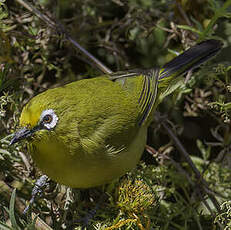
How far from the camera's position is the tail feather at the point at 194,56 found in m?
3.27

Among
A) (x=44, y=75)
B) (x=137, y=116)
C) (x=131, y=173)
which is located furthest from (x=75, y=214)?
(x=44, y=75)

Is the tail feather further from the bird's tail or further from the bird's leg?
the bird's leg

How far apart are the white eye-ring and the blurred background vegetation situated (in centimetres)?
44

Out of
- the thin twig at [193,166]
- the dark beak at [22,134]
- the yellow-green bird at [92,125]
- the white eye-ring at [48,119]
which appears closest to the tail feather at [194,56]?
the yellow-green bird at [92,125]

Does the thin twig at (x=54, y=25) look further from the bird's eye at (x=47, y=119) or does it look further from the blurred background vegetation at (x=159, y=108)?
the bird's eye at (x=47, y=119)

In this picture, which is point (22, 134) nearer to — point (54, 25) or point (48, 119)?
point (48, 119)

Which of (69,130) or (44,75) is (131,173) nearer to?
(69,130)

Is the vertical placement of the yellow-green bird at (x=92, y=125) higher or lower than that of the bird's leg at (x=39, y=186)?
higher

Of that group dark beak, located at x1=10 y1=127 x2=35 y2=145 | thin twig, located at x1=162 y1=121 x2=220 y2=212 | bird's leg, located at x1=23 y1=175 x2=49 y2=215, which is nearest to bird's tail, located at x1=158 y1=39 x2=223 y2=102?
thin twig, located at x1=162 y1=121 x2=220 y2=212

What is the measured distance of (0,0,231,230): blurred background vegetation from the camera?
2.76 metres

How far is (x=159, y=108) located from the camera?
12.6ft

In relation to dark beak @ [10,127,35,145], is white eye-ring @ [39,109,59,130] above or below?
above

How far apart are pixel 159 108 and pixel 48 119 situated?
1.61 meters

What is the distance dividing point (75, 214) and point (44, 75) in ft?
4.43
